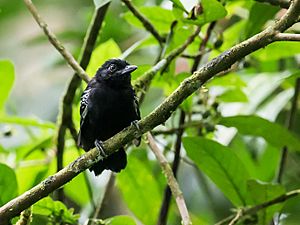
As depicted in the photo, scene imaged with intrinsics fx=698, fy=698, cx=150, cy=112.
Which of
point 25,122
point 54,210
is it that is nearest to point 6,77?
point 25,122

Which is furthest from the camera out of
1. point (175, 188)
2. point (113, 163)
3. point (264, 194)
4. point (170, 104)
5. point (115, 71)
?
point (115, 71)

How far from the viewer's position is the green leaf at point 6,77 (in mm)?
3309

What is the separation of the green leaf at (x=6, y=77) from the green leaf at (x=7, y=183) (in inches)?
26.3

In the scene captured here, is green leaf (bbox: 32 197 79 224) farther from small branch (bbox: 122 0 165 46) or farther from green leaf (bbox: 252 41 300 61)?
green leaf (bbox: 252 41 300 61)

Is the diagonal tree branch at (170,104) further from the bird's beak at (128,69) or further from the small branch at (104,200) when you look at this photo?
the small branch at (104,200)

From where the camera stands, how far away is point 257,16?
3104 millimetres

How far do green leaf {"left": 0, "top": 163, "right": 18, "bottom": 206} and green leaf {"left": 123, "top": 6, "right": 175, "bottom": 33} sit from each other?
3.07 ft

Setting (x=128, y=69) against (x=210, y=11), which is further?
(x=128, y=69)

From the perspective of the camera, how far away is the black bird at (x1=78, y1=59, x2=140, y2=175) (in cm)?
305

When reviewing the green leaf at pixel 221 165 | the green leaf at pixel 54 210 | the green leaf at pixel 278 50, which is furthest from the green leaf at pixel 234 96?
the green leaf at pixel 54 210

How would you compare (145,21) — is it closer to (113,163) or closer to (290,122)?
(113,163)

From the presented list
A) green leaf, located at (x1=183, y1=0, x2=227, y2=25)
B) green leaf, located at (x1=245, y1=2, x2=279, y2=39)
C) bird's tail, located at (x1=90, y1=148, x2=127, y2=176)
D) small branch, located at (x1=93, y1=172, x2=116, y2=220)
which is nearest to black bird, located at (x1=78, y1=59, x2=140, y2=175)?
bird's tail, located at (x1=90, y1=148, x2=127, y2=176)

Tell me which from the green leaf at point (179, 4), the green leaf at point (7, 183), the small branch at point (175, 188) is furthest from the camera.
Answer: the green leaf at point (7, 183)

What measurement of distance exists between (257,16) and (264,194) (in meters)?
0.80
